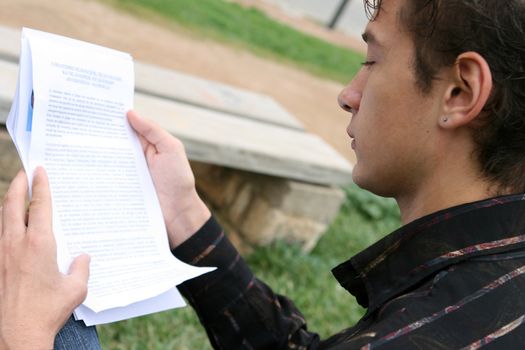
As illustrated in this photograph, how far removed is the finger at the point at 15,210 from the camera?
1046 millimetres

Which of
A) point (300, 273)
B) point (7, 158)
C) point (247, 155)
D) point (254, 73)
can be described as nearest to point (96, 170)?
point (7, 158)

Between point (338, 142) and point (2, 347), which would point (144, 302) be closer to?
point (2, 347)

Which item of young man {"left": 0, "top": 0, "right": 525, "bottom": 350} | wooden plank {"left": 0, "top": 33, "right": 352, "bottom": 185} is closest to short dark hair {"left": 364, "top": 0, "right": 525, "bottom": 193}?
young man {"left": 0, "top": 0, "right": 525, "bottom": 350}

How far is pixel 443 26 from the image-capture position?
A: 108 centimetres

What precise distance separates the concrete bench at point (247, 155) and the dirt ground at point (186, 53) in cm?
274

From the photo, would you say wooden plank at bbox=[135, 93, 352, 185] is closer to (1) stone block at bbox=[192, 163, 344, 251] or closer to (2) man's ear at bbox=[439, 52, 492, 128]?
(1) stone block at bbox=[192, 163, 344, 251]

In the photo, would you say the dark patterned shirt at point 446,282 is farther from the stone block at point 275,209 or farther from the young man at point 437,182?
the stone block at point 275,209

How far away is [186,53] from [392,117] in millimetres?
5954

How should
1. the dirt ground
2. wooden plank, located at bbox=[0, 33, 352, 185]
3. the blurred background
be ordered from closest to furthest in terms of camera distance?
wooden plank, located at bbox=[0, 33, 352, 185] < the blurred background < the dirt ground

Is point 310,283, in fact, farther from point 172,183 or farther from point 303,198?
point 172,183

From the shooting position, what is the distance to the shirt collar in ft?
3.33

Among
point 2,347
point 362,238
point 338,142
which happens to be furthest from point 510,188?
point 338,142

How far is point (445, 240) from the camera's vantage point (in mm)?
1047

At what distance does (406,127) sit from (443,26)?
189 mm
